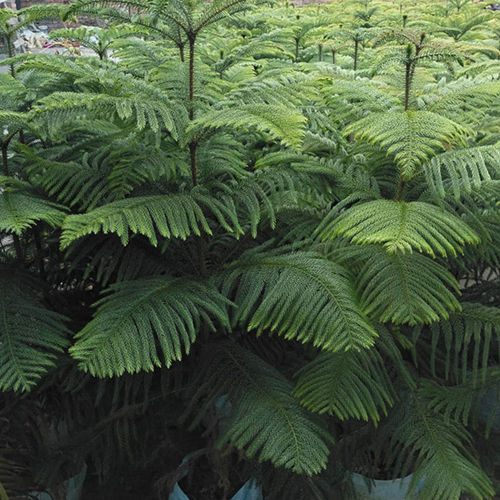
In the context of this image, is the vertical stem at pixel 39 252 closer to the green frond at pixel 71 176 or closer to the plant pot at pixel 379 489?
the green frond at pixel 71 176

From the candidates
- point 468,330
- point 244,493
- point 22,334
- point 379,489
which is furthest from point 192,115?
point 379,489

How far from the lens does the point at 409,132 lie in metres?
0.97

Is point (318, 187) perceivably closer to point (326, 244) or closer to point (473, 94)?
point (326, 244)

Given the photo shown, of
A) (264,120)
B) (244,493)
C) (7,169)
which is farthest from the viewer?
(244,493)

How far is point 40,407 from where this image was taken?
51.5 inches

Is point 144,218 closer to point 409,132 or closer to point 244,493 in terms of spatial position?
point 409,132

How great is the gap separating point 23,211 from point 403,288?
2.13 feet

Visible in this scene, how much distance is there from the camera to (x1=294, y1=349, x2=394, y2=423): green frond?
1023mm

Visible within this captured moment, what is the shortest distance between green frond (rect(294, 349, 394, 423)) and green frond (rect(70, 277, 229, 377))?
199 millimetres

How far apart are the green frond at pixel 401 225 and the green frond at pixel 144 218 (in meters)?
0.21

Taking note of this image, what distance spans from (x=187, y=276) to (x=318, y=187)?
0.30 m

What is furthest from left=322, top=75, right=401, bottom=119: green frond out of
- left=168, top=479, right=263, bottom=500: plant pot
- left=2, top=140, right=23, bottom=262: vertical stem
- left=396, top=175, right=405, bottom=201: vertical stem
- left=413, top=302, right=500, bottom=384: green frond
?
left=168, top=479, right=263, bottom=500: plant pot

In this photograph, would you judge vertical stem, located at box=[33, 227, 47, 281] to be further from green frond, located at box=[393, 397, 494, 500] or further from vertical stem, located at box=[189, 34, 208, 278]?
green frond, located at box=[393, 397, 494, 500]

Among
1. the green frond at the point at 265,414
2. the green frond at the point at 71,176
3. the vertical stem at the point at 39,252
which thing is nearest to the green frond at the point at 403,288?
the green frond at the point at 265,414
